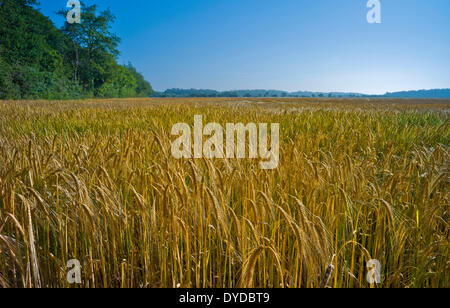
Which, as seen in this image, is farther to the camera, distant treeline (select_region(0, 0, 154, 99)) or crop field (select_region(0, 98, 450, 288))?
distant treeline (select_region(0, 0, 154, 99))

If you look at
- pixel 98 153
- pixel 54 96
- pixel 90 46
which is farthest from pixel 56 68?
pixel 98 153

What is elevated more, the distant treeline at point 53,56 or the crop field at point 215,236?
the distant treeline at point 53,56

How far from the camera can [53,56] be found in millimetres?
27812

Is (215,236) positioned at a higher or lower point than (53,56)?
lower

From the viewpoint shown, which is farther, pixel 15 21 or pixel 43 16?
pixel 43 16

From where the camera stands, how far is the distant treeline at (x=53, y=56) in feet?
73.0

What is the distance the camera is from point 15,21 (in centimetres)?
2330

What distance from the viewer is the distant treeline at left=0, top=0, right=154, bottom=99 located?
2225 centimetres

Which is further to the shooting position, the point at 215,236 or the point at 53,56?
the point at 53,56

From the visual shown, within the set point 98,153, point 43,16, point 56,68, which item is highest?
point 43,16

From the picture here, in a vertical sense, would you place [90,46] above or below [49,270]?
above

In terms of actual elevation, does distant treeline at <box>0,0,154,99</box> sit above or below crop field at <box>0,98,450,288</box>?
above
